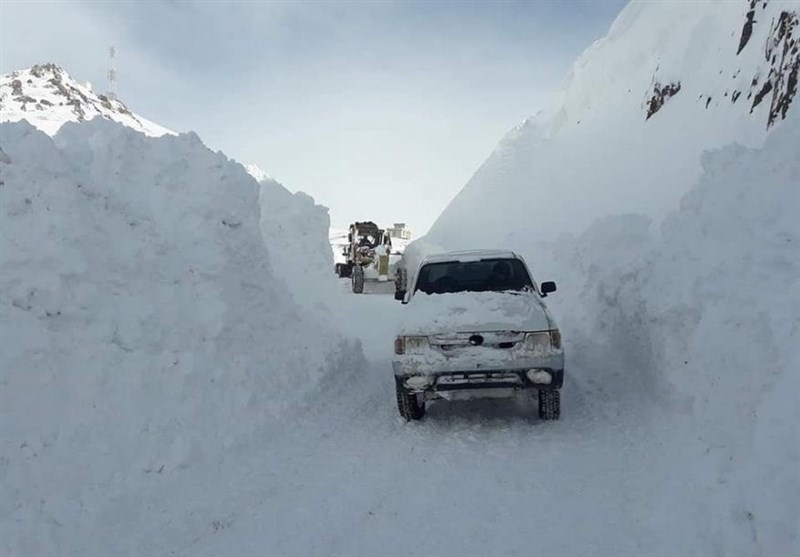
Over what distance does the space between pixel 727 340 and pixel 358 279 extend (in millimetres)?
17700

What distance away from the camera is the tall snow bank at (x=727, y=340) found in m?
3.65

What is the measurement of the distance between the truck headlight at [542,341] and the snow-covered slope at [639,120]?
410 cm

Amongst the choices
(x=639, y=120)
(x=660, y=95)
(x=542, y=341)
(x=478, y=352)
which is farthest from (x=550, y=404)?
(x=639, y=120)

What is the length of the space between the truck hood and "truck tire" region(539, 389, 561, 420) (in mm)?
683

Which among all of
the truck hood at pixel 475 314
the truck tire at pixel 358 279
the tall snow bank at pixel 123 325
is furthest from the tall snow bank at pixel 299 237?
the truck hood at pixel 475 314

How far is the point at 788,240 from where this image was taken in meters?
5.48

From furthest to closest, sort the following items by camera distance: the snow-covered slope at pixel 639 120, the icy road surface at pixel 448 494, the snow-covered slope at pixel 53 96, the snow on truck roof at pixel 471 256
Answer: the snow-covered slope at pixel 53 96
the snow-covered slope at pixel 639 120
the snow on truck roof at pixel 471 256
the icy road surface at pixel 448 494

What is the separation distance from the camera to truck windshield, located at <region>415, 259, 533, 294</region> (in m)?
7.38

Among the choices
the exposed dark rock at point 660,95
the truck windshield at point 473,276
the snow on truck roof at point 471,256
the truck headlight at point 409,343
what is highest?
the exposed dark rock at point 660,95

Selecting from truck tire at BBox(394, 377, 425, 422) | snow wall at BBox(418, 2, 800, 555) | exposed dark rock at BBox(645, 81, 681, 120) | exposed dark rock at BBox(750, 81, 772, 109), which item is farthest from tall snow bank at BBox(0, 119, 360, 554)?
exposed dark rock at BBox(645, 81, 681, 120)

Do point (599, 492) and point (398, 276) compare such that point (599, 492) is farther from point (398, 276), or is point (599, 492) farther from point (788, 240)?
point (398, 276)

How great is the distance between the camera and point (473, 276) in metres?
7.56

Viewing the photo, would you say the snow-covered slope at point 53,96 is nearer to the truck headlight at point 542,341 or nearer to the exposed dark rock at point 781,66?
the exposed dark rock at point 781,66

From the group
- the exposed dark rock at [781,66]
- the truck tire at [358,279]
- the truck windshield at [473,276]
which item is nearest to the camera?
the truck windshield at [473,276]
